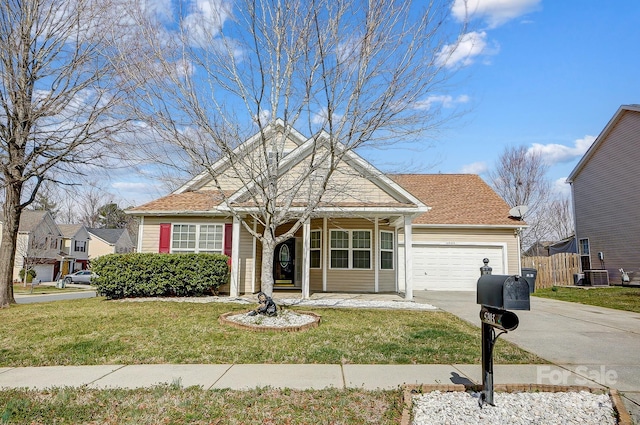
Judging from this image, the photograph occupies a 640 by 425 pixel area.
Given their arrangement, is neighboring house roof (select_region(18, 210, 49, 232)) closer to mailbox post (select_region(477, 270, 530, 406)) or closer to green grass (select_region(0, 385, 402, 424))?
green grass (select_region(0, 385, 402, 424))

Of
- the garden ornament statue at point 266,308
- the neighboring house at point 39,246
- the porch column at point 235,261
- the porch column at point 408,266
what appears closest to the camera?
the garden ornament statue at point 266,308

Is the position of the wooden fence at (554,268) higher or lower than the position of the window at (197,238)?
lower

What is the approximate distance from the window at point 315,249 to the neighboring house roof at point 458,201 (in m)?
3.81

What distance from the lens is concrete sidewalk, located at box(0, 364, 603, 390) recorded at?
168 inches

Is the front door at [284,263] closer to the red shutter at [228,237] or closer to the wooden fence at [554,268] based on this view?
the red shutter at [228,237]

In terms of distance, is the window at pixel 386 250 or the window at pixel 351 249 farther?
the window at pixel 386 250

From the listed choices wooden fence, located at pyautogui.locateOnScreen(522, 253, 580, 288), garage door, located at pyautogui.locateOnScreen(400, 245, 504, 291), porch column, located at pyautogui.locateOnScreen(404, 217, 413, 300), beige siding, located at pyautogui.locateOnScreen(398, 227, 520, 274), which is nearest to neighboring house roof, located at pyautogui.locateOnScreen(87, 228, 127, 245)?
beige siding, located at pyautogui.locateOnScreen(398, 227, 520, 274)

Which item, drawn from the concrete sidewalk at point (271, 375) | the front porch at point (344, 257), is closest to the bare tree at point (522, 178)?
the front porch at point (344, 257)

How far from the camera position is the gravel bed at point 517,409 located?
337 cm

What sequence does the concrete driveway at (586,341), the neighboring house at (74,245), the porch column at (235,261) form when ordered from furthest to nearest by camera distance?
the neighboring house at (74,245) < the porch column at (235,261) < the concrete driveway at (586,341)

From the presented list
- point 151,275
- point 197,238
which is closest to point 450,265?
point 197,238

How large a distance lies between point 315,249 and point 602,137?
53.8 feet

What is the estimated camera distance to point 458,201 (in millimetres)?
18516

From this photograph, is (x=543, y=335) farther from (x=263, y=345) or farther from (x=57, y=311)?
(x=57, y=311)
